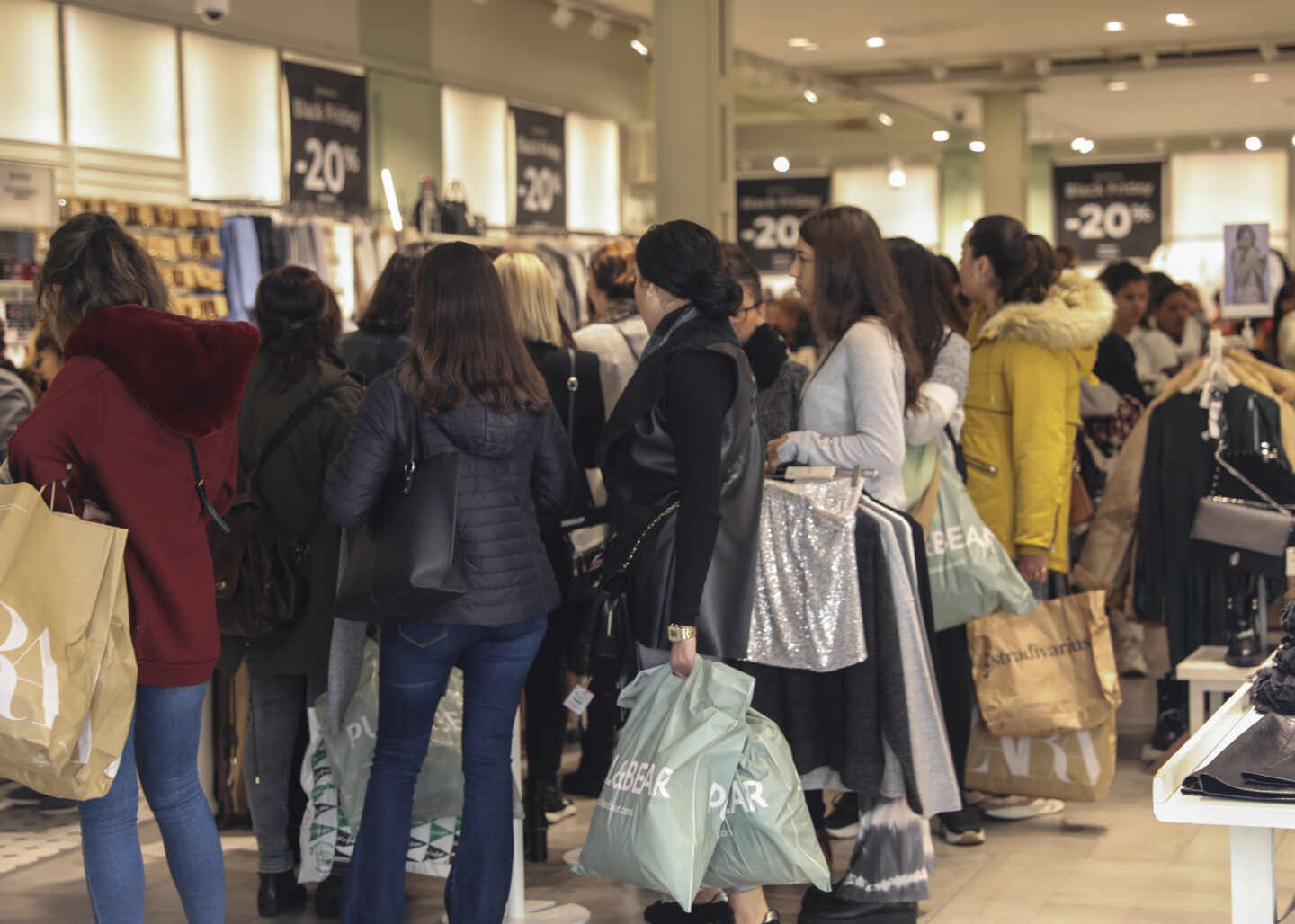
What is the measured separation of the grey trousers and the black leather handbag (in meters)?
0.79

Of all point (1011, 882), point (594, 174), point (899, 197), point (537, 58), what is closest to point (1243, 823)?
point (1011, 882)

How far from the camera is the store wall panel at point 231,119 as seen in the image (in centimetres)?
884

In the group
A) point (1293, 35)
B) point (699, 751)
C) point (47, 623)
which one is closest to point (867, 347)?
point (699, 751)

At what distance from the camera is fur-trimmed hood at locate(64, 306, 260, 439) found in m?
2.66

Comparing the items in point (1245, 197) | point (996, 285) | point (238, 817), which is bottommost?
point (238, 817)

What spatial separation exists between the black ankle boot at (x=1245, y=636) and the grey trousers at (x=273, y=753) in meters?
2.59

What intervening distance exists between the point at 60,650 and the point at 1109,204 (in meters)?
16.3

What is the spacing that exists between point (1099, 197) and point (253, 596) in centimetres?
1533

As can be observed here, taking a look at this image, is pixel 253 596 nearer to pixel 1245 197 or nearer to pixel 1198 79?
pixel 1198 79

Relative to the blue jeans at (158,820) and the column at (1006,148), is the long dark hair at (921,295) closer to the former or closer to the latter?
the blue jeans at (158,820)

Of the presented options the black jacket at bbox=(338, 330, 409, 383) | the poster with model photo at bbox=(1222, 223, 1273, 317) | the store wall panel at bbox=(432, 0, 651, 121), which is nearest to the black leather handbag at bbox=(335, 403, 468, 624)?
the black jacket at bbox=(338, 330, 409, 383)

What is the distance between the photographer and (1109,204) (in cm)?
1727

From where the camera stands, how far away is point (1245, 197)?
17.7 meters

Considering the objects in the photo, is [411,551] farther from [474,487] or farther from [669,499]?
[669,499]
